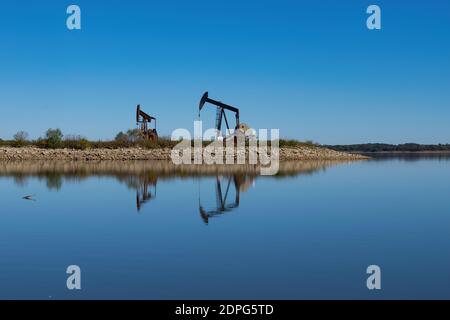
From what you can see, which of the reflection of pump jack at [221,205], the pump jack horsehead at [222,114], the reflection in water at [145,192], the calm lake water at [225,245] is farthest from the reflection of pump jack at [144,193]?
the pump jack horsehead at [222,114]

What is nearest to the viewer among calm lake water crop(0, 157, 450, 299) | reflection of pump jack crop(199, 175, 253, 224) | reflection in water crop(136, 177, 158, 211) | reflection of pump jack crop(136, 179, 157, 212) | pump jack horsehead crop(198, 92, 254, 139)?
calm lake water crop(0, 157, 450, 299)

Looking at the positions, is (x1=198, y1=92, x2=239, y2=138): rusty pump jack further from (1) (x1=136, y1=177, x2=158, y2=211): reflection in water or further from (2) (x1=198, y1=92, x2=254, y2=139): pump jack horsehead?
(1) (x1=136, y1=177, x2=158, y2=211): reflection in water

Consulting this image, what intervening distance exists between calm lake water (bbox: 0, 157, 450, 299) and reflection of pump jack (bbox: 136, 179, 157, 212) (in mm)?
231

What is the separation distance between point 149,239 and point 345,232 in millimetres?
4036

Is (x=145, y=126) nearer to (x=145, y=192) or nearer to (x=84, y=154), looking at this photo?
(x=84, y=154)

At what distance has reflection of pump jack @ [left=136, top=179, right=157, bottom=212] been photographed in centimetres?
1608

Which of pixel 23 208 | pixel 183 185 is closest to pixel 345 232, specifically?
pixel 23 208

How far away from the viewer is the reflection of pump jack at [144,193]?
633 inches

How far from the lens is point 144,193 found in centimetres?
1864

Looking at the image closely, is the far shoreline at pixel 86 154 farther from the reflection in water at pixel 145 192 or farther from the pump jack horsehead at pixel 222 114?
the reflection in water at pixel 145 192

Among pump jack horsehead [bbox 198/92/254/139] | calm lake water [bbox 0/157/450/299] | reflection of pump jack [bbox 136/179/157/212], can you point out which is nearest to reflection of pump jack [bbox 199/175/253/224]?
calm lake water [bbox 0/157/450/299]

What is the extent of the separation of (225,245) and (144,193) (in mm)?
9490

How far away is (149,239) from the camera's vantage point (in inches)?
401
